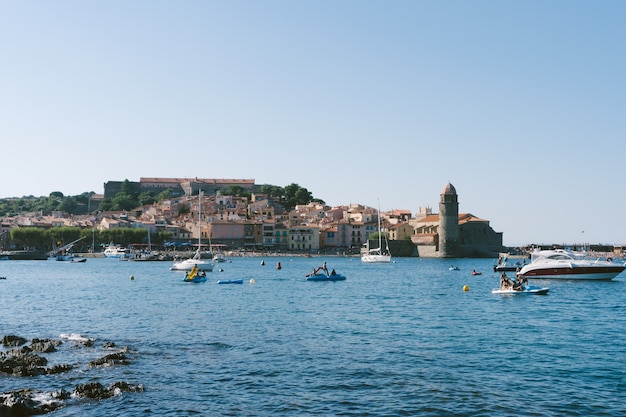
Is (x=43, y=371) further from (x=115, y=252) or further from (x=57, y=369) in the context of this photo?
(x=115, y=252)

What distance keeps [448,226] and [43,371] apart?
90930 millimetres

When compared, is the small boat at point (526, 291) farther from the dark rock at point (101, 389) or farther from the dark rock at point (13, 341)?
the dark rock at point (101, 389)

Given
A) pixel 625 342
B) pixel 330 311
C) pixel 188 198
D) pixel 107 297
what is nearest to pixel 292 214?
pixel 188 198

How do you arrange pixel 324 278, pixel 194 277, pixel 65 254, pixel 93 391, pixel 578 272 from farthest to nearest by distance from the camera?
pixel 65 254 → pixel 324 278 → pixel 194 277 → pixel 578 272 → pixel 93 391

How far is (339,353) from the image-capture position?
18.8m

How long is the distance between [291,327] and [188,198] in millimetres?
131087

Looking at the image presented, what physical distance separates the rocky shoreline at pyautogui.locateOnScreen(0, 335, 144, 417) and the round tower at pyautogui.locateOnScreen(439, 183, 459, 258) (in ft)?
282

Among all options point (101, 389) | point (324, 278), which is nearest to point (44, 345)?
point (101, 389)

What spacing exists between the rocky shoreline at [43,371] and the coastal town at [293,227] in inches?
2990

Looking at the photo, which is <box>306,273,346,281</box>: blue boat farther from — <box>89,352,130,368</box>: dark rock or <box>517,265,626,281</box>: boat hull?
<box>89,352,130,368</box>: dark rock

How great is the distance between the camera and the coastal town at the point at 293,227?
351 ft

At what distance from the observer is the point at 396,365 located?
1709 cm

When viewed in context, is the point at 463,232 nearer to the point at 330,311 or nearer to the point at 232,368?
the point at 330,311

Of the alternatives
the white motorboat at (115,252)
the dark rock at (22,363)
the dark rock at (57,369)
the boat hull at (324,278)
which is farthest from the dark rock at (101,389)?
the white motorboat at (115,252)
